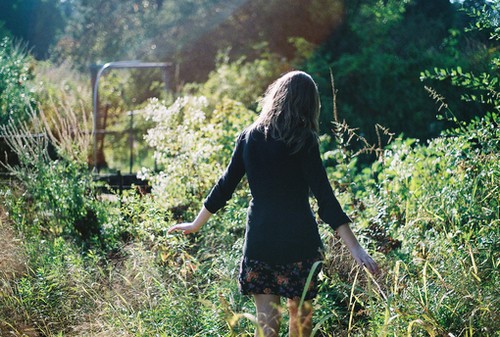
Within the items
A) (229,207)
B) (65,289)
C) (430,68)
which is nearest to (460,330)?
(229,207)

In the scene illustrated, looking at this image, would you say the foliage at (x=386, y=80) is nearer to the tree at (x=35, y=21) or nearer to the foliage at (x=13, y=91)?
the foliage at (x=13, y=91)

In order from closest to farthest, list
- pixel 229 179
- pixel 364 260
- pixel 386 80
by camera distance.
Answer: pixel 364 260
pixel 229 179
pixel 386 80

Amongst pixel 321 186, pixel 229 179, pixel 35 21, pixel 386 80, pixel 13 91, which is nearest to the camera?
pixel 321 186

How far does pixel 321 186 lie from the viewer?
2889 mm

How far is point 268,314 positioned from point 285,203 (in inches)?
20.1

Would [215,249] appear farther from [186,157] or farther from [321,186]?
[321,186]

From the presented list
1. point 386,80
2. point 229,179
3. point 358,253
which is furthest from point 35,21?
point 358,253

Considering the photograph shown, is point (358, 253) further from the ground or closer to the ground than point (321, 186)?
closer to the ground

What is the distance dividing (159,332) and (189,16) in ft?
50.9

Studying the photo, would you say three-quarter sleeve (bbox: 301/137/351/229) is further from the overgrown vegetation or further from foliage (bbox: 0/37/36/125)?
foliage (bbox: 0/37/36/125)

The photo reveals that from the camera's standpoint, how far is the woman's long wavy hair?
2.90 m

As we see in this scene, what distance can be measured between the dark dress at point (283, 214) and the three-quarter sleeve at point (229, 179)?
85 millimetres

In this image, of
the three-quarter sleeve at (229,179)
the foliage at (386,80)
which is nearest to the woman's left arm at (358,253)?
the three-quarter sleeve at (229,179)

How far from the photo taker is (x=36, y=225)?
5.42 m
